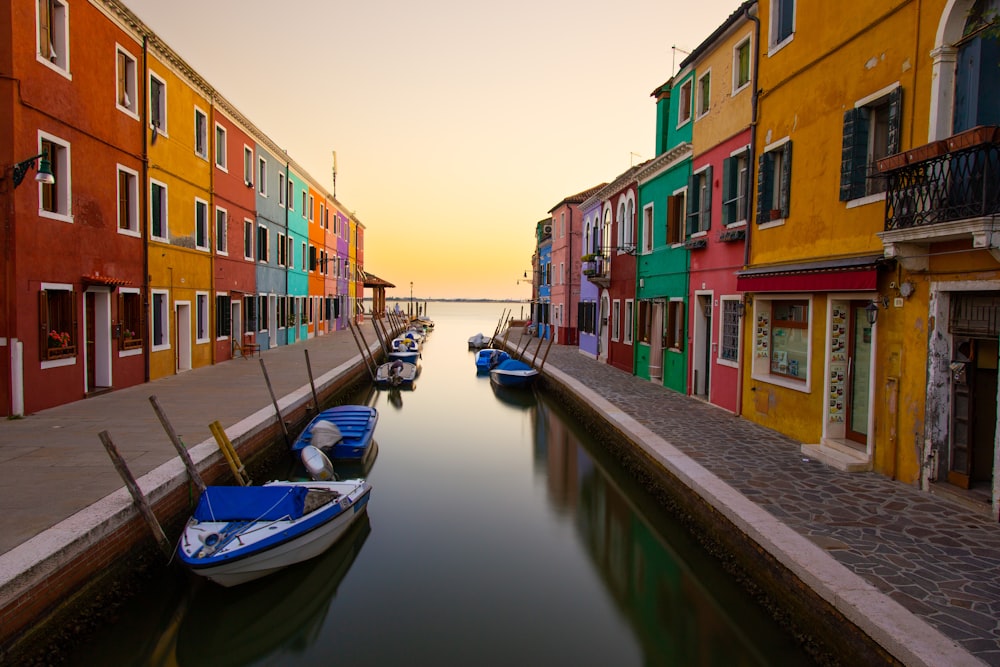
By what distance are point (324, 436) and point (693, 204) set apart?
9.29 m

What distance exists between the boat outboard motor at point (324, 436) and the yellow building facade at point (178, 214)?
19.7 ft

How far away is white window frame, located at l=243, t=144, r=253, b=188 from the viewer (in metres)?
21.9

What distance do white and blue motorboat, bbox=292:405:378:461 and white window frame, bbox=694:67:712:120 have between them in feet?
31.8

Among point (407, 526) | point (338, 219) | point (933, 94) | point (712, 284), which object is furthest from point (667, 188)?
point (338, 219)

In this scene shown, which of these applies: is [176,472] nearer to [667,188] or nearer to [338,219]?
[667,188]

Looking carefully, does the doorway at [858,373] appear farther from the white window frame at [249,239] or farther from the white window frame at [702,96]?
the white window frame at [249,239]

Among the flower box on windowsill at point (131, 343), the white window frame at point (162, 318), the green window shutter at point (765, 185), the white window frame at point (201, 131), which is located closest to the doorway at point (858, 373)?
the green window shutter at point (765, 185)

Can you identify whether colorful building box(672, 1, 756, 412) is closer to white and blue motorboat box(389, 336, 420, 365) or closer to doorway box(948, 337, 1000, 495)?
doorway box(948, 337, 1000, 495)

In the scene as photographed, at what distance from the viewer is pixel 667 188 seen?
15641 millimetres

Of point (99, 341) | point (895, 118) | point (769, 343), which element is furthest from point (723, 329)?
point (99, 341)

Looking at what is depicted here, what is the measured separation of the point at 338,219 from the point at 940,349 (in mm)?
38218

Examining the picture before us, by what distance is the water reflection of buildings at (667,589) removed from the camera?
17.7ft

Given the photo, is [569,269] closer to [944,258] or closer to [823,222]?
[823,222]

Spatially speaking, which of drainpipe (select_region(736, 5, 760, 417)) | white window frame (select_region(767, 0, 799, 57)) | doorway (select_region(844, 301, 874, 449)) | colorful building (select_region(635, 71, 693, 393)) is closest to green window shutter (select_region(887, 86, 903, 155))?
doorway (select_region(844, 301, 874, 449))
